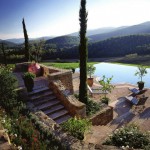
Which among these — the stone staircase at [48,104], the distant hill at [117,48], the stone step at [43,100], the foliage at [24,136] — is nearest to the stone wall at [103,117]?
the stone staircase at [48,104]

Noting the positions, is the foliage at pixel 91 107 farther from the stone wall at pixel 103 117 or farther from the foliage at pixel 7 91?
the foliage at pixel 7 91

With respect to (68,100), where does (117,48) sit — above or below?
above

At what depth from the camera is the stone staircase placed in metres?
8.88

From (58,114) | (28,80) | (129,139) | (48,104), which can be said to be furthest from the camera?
(28,80)

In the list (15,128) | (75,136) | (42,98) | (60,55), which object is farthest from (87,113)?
(60,55)

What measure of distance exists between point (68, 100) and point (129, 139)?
154 inches

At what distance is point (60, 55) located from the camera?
66.2 meters

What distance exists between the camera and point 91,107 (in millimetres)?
10609

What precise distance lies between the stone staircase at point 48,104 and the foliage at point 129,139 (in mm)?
3100

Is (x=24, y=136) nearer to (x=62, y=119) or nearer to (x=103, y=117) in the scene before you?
(x=62, y=119)

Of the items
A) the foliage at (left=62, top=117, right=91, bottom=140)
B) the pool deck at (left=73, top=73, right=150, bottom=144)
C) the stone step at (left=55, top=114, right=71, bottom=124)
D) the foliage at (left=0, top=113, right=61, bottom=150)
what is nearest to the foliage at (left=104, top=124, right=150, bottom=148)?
the foliage at (left=62, top=117, right=91, bottom=140)

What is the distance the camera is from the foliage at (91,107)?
10.1 meters

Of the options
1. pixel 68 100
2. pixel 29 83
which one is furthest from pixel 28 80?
pixel 68 100

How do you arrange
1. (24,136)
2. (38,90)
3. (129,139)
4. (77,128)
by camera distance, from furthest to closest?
(38,90), (77,128), (129,139), (24,136)
